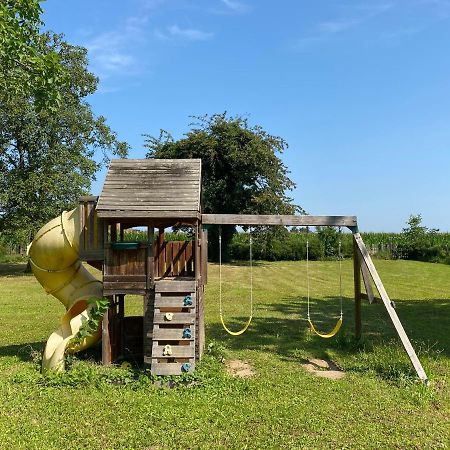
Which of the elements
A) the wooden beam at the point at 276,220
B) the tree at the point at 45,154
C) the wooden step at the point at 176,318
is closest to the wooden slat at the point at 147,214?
the wooden beam at the point at 276,220

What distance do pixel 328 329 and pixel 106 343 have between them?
6.66 metres

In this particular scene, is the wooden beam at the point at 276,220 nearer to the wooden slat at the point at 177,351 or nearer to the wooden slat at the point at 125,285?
the wooden slat at the point at 125,285

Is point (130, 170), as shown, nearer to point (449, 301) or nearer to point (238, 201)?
point (449, 301)

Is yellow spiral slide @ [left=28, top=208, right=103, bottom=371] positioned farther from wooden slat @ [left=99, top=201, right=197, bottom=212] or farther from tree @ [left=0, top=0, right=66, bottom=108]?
tree @ [left=0, top=0, right=66, bottom=108]

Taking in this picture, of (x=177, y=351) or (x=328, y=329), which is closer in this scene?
(x=177, y=351)

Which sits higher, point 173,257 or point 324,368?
point 173,257

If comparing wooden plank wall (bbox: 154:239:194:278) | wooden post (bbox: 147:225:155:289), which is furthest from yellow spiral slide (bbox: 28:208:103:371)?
wooden plank wall (bbox: 154:239:194:278)

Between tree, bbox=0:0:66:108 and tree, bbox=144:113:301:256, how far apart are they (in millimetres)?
18944

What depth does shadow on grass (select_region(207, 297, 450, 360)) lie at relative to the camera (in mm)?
10117

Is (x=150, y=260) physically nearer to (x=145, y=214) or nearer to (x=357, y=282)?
(x=145, y=214)

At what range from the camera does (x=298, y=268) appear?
33156 millimetres

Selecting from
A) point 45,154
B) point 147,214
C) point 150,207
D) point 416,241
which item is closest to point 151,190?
point 150,207

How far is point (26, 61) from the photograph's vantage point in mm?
13141

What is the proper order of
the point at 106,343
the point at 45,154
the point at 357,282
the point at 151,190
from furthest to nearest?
the point at 45,154 → the point at 357,282 → the point at 151,190 → the point at 106,343
